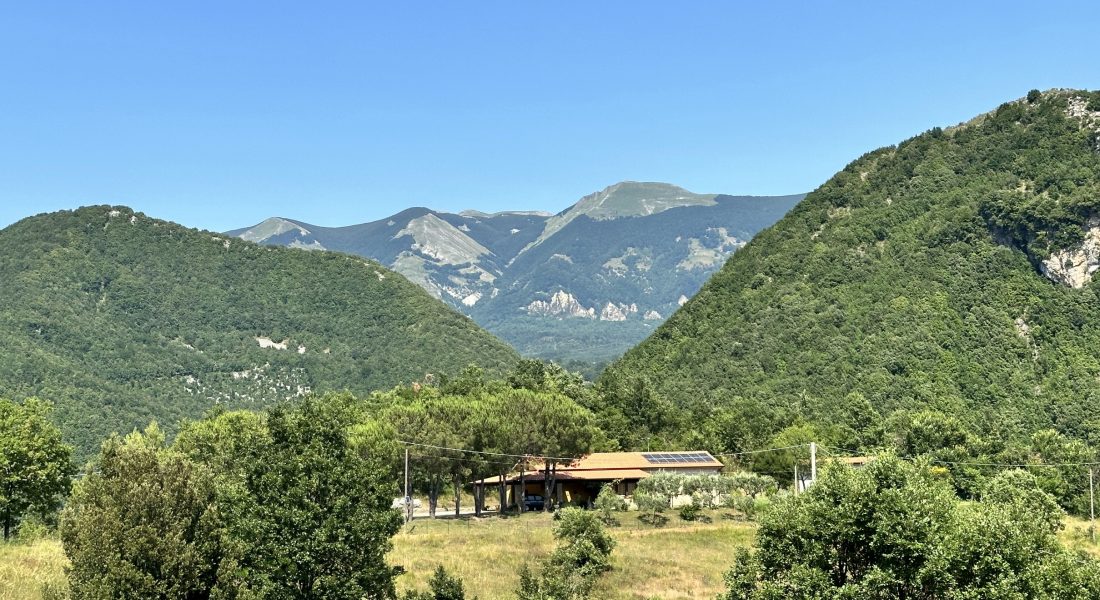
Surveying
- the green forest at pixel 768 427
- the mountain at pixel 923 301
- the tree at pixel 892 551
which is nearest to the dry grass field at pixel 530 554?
the green forest at pixel 768 427

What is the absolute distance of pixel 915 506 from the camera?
28266mm

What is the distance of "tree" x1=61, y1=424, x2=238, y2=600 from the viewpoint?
27.5 m

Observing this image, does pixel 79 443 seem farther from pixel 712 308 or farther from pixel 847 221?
pixel 847 221

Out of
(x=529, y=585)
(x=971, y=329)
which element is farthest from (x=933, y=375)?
(x=529, y=585)

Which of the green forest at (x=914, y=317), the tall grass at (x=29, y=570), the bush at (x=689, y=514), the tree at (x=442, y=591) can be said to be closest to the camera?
the tall grass at (x=29, y=570)

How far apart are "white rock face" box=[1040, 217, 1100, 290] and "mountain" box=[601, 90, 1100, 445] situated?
219 millimetres

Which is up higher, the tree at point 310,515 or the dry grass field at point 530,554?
the tree at point 310,515

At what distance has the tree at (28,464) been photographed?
180 feet

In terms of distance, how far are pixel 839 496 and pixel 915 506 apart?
2.34 meters

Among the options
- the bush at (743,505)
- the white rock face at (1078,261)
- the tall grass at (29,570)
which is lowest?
the bush at (743,505)

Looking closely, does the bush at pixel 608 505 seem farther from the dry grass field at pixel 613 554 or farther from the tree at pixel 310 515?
the tree at pixel 310 515

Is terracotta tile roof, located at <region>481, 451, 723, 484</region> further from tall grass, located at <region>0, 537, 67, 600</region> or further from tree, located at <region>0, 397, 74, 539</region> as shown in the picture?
tall grass, located at <region>0, 537, 67, 600</region>

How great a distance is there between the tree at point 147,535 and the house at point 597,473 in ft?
150

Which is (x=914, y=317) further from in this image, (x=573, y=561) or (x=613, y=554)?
(x=573, y=561)
